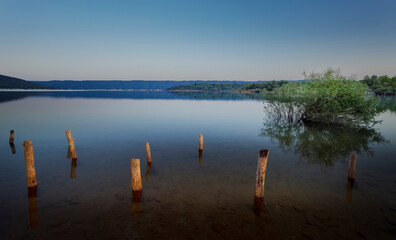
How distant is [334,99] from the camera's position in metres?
30.0

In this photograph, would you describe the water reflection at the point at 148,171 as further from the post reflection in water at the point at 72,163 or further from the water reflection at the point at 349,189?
the water reflection at the point at 349,189

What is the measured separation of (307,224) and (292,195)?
9.04 ft

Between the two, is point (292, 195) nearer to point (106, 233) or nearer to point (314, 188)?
point (314, 188)

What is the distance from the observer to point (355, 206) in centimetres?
1085

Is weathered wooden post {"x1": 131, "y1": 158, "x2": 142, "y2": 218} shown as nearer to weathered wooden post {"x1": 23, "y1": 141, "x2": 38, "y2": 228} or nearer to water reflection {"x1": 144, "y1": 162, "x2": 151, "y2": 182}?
water reflection {"x1": 144, "y1": 162, "x2": 151, "y2": 182}

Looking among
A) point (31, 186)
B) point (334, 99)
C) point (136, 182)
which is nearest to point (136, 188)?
point (136, 182)

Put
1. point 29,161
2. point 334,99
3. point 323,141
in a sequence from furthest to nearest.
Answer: point 334,99, point 323,141, point 29,161

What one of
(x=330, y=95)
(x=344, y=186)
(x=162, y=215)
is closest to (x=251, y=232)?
(x=162, y=215)

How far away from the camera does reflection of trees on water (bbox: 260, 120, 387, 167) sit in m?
20.3

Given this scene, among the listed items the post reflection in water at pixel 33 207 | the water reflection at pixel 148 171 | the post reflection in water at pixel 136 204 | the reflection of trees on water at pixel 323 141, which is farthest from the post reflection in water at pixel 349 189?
the post reflection in water at pixel 33 207

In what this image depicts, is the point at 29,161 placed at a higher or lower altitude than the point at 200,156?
higher

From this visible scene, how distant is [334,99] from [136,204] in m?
31.7

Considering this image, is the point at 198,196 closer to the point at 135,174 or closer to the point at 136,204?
the point at 136,204

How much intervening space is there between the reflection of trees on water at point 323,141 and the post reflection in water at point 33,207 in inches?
790
